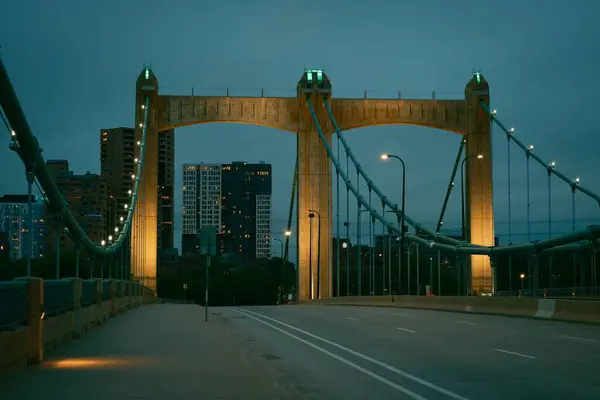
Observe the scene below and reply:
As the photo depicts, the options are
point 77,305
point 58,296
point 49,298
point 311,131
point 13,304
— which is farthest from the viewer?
point 311,131

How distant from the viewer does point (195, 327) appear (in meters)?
28.8

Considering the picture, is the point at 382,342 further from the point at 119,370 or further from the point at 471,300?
the point at 471,300

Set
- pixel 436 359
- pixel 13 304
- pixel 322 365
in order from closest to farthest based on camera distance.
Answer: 1. pixel 13 304
2. pixel 322 365
3. pixel 436 359

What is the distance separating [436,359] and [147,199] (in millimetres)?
57664

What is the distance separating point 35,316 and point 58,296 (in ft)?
11.5

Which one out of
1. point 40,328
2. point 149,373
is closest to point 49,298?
point 40,328

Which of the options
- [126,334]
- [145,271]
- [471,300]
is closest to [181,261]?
[145,271]

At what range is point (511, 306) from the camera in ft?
117

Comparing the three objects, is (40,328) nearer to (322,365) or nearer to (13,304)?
(13,304)

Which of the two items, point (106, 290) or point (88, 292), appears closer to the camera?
point (88, 292)

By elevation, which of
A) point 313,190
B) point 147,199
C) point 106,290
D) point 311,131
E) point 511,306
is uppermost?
point 311,131

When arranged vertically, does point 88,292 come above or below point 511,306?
above

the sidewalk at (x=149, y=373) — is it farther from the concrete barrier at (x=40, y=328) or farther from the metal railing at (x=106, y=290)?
the metal railing at (x=106, y=290)

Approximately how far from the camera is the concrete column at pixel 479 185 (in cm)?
7106
